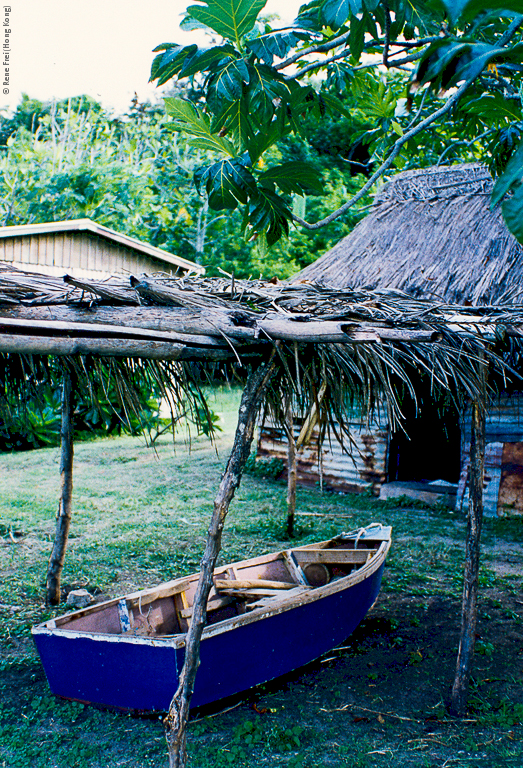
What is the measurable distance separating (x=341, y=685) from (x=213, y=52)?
4.48m

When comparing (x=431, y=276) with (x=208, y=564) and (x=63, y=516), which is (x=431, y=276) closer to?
(x=63, y=516)

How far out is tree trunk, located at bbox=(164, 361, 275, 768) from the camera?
316cm

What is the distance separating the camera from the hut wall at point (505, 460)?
898cm

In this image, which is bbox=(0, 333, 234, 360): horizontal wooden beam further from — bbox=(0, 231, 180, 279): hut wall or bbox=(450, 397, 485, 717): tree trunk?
bbox=(0, 231, 180, 279): hut wall

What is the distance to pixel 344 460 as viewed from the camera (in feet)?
35.4

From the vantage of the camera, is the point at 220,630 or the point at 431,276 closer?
the point at 220,630

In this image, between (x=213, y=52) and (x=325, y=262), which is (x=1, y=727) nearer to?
(x=213, y=52)

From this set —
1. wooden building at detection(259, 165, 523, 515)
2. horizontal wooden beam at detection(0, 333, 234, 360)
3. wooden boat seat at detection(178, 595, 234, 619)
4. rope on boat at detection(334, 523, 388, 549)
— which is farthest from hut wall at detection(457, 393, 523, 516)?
horizontal wooden beam at detection(0, 333, 234, 360)

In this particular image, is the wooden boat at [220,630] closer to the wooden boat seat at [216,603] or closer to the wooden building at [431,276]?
the wooden boat seat at [216,603]

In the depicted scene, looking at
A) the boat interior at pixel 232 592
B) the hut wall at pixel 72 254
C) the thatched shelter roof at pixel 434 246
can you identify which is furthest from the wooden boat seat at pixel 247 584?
the hut wall at pixel 72 254

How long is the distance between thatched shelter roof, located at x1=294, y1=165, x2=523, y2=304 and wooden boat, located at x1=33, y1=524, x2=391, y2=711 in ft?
13.7

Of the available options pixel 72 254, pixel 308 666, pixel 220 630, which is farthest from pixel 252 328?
pixel 72 254

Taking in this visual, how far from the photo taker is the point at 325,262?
10594 millimetres

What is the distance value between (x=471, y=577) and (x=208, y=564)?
7.18 feet
